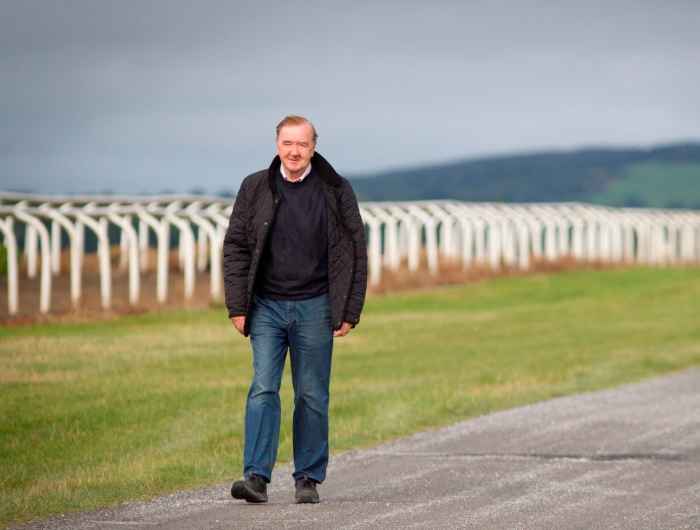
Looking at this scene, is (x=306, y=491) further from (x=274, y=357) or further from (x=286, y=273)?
(x=286, y=273)

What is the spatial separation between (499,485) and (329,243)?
1.79 metres

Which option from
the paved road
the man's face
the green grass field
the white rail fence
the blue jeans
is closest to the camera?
the paved road

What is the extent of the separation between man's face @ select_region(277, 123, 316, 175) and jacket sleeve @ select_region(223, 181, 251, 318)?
29 centimetres

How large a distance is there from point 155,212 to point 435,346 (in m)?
7.84

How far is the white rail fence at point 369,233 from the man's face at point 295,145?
49.6 ft

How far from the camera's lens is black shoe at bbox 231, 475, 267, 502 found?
30.8 ft

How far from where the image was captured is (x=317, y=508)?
9.33m

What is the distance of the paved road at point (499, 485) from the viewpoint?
8898 mm

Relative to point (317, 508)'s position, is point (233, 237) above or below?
above

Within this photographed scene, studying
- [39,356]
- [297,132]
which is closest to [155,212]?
[39,356]

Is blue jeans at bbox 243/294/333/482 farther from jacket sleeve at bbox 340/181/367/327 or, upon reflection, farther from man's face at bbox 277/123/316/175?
man's face at bbox 277/123/316/175

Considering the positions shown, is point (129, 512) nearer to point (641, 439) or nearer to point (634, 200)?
point (641, 439)

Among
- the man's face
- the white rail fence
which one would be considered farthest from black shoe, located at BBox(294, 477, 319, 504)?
the white rail fence

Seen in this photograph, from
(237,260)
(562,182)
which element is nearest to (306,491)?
(237,260)
